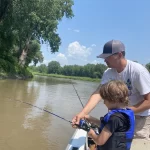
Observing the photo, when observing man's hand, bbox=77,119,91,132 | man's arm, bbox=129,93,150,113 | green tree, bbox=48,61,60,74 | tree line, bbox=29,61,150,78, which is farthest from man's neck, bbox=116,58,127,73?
green tree, bbox=48,61,60,74

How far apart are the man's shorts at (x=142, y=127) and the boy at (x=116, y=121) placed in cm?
85

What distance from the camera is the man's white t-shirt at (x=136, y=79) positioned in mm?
3053

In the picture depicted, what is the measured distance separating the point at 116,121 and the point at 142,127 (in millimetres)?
1071

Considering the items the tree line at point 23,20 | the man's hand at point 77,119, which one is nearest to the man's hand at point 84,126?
the man's hand at point 77,119

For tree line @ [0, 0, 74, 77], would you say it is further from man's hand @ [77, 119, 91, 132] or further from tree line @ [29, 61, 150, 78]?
tree line @ [29, 61, 150, 78]

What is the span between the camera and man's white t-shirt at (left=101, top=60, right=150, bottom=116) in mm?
3053

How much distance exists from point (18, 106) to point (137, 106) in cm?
691

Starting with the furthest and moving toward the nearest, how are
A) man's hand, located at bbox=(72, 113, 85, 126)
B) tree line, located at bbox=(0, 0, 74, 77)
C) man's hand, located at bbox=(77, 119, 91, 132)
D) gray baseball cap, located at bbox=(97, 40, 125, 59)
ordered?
tree line, located at bbox=(0, 0, 74, 77) < gray baseball cap, located at bbox=(97, 40, 125, 59) < man's hand, located at bbox=(72, 113, 85, 126) < man's hand, located at bbox=(77, 119, 91, 132)

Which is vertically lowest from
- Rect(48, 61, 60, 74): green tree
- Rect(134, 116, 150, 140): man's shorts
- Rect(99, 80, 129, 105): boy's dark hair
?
Rect(134, 116, 150, 140): man's shorts

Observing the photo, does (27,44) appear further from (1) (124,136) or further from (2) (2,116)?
(1) (124,136)

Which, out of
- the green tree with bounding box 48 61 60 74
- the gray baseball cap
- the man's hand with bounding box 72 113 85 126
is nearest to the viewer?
the man's hand with bounding box 72 113 85 126

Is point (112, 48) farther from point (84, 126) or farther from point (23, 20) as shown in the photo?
point (23, 20)

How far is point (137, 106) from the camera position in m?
3.12

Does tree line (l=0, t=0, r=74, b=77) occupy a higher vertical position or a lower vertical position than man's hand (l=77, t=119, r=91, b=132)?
higher
